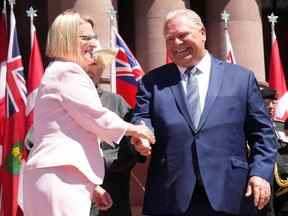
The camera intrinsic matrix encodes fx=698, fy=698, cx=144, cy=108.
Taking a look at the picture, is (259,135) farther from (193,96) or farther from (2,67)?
(2,67)

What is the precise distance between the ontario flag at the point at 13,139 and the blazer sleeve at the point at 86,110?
15.4ft

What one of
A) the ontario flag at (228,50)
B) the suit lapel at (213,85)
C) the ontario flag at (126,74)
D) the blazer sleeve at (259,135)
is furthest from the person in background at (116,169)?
the ontario flag at (228,50)

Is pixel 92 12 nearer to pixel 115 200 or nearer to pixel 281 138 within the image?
A: pixel 281 138

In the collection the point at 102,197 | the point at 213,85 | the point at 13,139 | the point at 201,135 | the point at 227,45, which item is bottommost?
the point at 13,139

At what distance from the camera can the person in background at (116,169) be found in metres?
5.08

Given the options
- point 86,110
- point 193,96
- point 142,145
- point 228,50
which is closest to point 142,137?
point 142,145

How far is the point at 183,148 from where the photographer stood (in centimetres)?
435

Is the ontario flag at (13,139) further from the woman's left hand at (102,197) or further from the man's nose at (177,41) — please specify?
the man's nose at (177,41)

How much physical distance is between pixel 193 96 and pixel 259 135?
0.49 meters

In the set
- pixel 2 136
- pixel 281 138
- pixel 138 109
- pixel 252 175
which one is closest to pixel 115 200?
pixel 138 109

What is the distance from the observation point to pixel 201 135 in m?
4.35

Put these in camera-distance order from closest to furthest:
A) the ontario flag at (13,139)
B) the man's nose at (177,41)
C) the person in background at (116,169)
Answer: the man's nose at (177,41) → the person in background at (116,169) → the ontario flag at (13,139)

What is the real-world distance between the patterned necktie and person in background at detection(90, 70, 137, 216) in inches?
29.2

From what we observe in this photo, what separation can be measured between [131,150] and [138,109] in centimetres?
33
